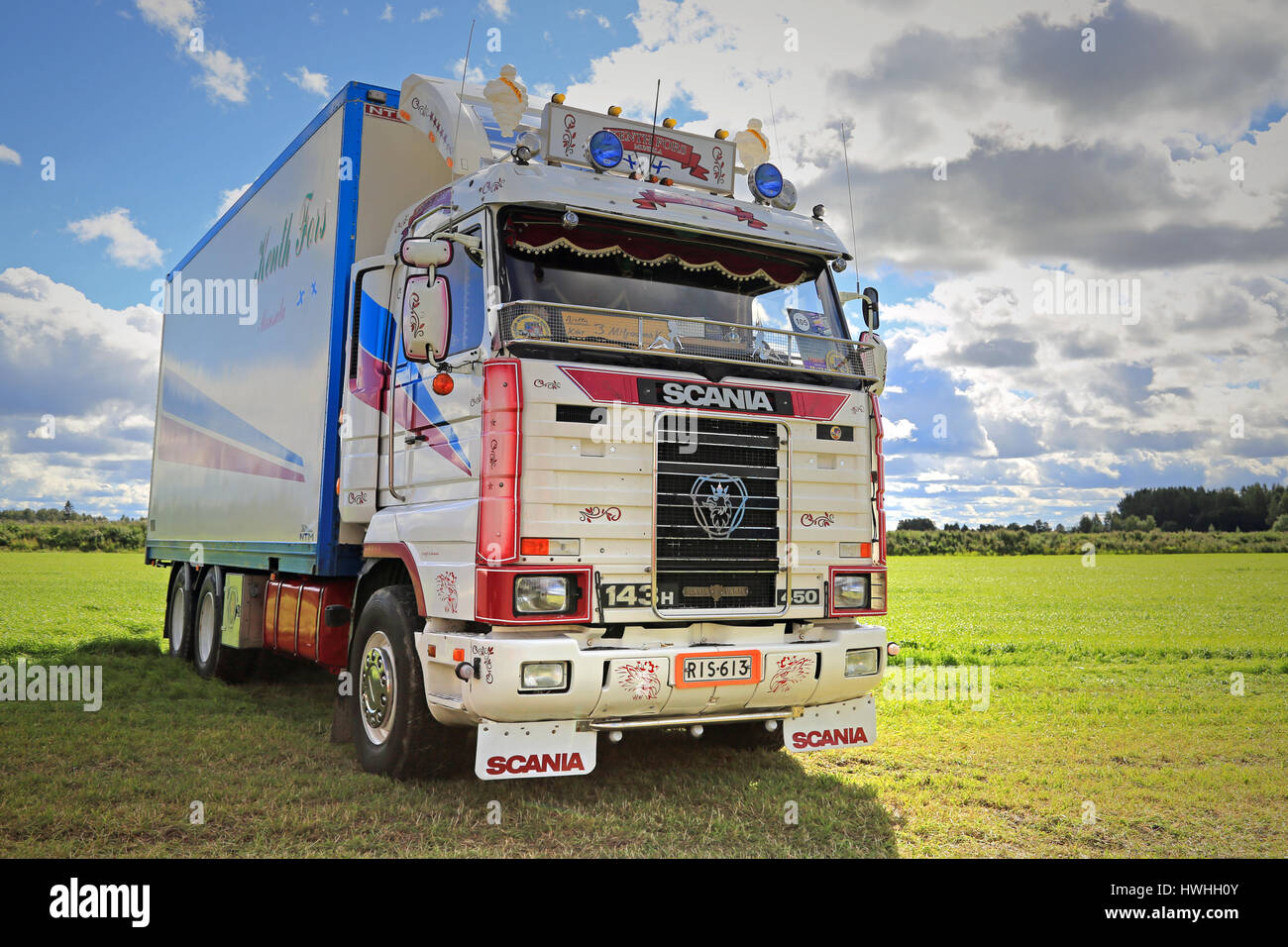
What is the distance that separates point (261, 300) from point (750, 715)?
624 cm

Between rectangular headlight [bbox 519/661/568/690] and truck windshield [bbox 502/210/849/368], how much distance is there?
5.97 feet

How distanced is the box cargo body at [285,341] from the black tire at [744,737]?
3.12m

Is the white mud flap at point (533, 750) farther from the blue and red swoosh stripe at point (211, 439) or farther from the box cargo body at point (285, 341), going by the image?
the blue and red swoosh stripe at point (211, 439)

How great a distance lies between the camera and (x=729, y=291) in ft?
22.1

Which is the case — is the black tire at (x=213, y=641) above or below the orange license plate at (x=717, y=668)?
below

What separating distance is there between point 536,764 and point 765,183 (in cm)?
429

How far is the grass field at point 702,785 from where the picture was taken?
554 centimetres

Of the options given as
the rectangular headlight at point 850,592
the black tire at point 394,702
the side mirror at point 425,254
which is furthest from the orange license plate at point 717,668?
the side mirror at point 425,254

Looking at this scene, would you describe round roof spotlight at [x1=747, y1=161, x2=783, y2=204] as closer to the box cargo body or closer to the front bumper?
the box cargo body

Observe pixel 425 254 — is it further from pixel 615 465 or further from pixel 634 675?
pixel 634 675

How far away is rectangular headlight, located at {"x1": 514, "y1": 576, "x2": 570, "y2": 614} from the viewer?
5512 mm
